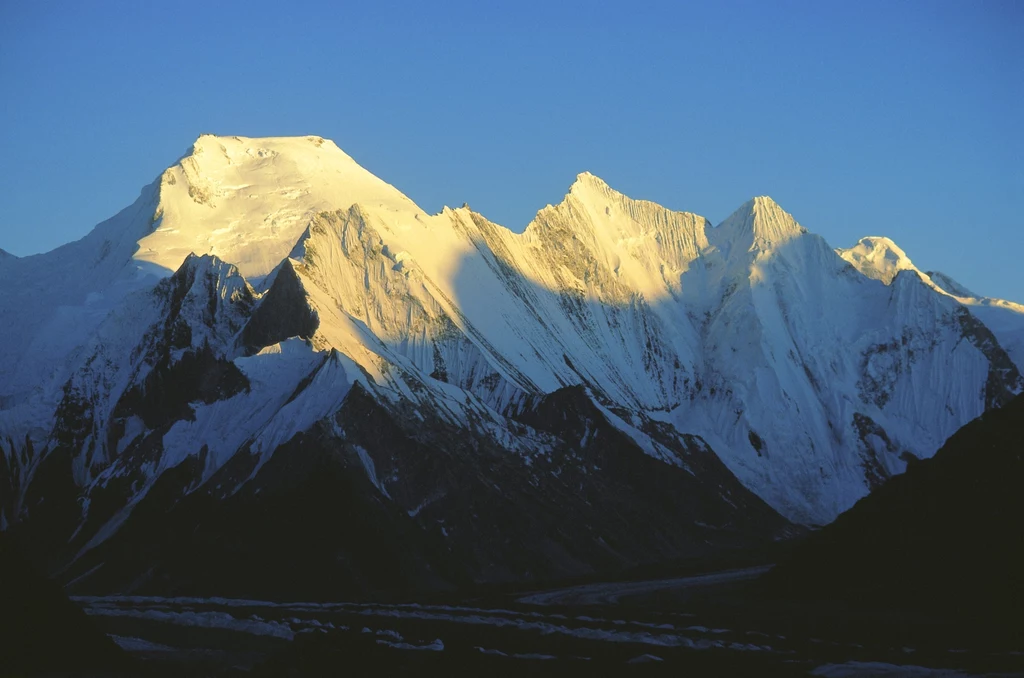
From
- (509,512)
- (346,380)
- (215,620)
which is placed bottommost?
(215,620)

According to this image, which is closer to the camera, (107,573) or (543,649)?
(543,649)

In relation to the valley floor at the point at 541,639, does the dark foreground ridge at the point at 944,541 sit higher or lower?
higher

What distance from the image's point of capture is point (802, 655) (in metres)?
95.3

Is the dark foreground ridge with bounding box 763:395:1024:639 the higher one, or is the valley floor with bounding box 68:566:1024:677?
the dark foreground ridge with bounding box 763:395:1024:639

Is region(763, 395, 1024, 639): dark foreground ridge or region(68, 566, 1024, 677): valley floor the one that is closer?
region(68, 566, 1024, 677): valley floor

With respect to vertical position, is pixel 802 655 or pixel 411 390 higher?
pixel 411 390

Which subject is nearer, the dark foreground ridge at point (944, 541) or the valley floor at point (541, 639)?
the valley floor at point (541, 639)

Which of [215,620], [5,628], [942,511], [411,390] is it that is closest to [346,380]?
[411,390]

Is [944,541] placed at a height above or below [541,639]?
above

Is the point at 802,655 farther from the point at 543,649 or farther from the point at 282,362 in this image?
the point at 282,362

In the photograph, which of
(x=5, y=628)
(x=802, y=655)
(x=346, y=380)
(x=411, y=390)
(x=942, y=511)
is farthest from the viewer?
(x=411, y=390)

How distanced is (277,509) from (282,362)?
120 ft

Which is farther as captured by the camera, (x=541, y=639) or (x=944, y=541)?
(x=944, y=541)

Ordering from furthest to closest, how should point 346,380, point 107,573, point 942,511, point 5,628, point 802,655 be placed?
1. point 346,380
2. point 107,573
3. point 942,511
4. point 802,655
5. point 5,628
